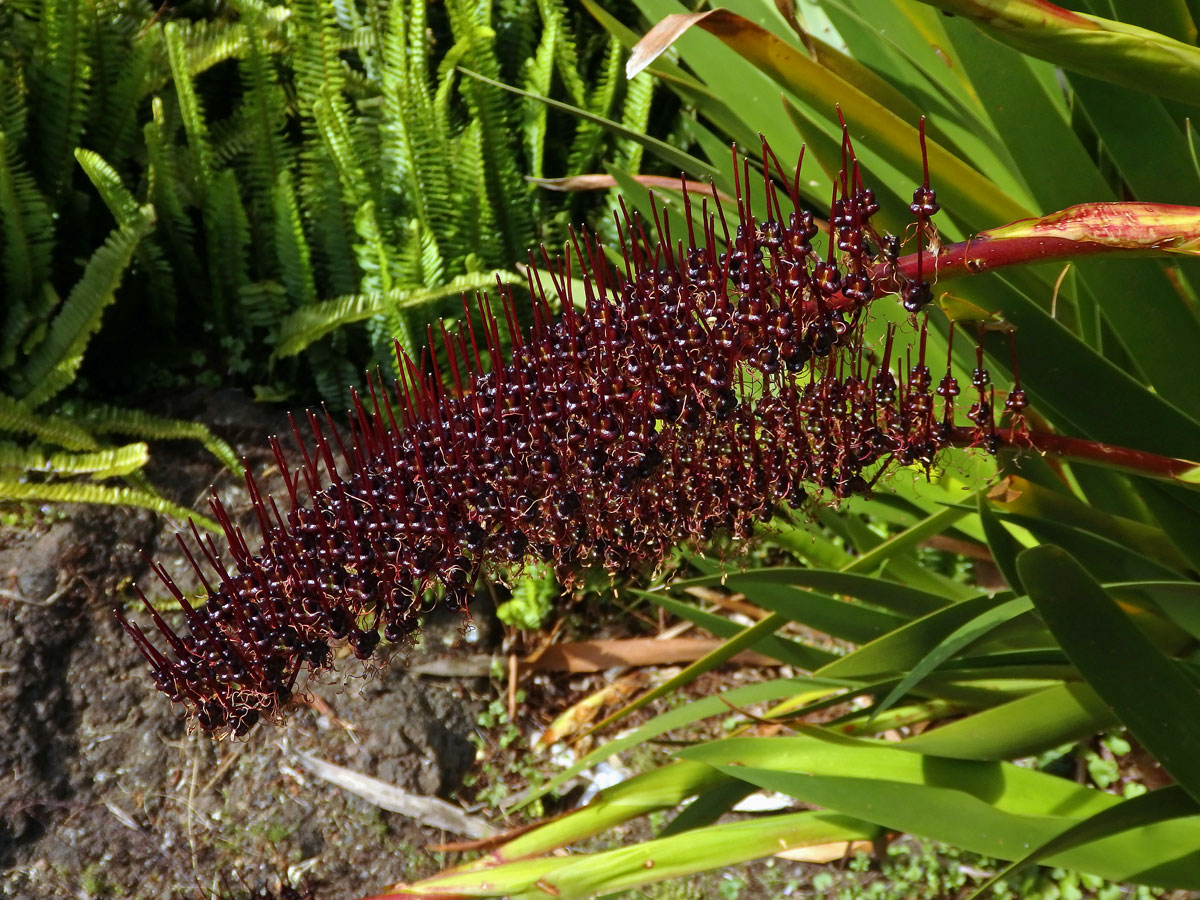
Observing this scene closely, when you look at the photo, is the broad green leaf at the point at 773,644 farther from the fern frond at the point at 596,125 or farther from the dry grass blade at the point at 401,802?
the fern frond at the point at 596,125

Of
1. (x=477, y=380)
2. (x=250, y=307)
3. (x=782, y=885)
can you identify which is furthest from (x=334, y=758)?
(x=477, y=380)

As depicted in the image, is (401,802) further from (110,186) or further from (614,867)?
(110,186)

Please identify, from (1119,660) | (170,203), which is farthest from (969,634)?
(170,203)

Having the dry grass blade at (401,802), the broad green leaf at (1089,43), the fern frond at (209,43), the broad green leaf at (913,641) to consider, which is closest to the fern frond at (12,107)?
the fern frond at (209,43)

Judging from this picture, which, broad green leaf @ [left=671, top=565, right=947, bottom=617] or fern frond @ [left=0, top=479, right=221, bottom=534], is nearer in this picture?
broad green leaf @ [left=671, top=565, right=947, bottom=617]

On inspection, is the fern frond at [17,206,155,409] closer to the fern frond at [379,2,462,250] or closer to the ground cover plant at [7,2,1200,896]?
the fern frond at [379,2,462,250]

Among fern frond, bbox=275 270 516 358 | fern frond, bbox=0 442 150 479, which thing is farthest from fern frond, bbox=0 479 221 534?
fern frond, bbox=275 270 516 358

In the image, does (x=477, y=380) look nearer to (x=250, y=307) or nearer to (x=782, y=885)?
(x=782, y=885)
